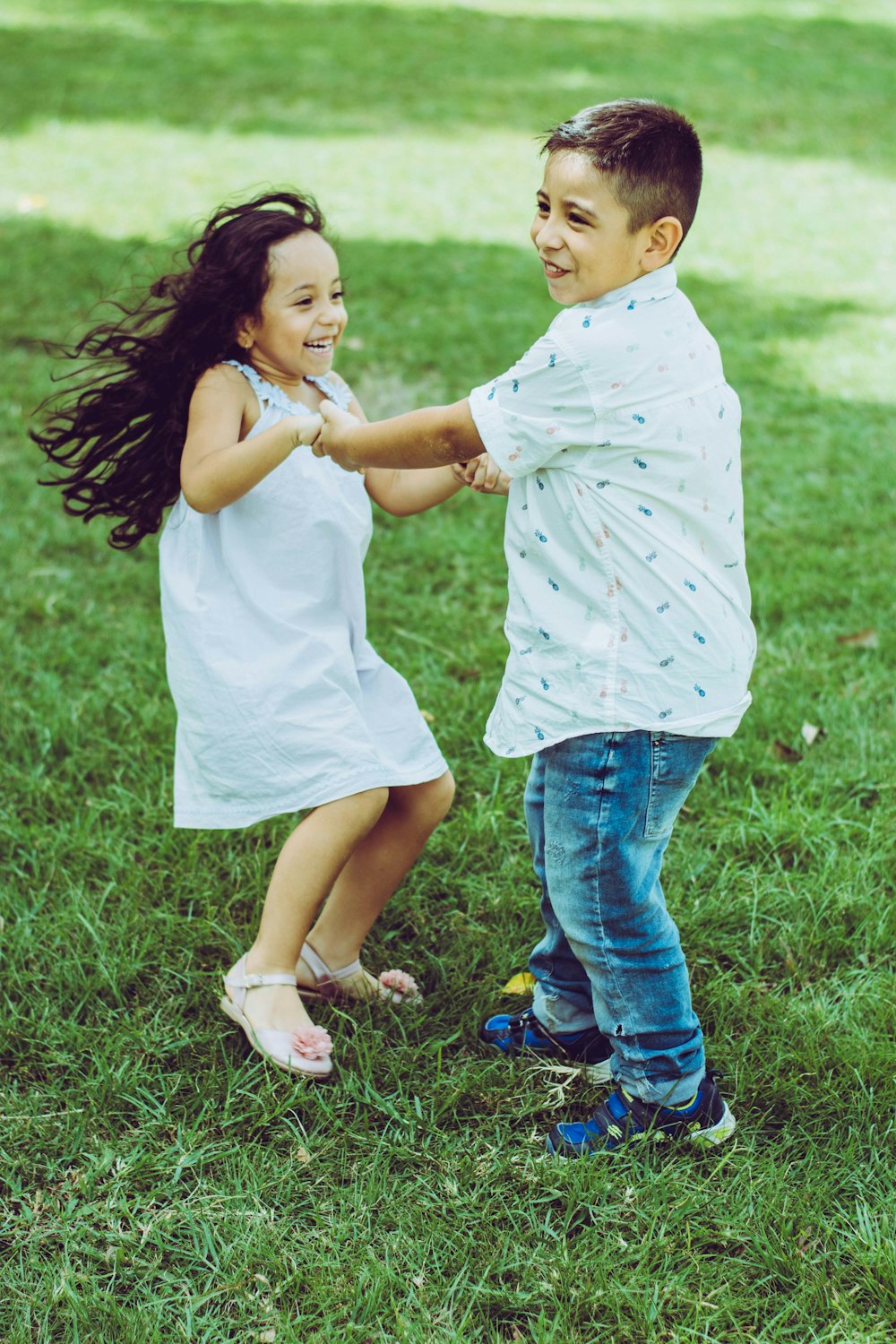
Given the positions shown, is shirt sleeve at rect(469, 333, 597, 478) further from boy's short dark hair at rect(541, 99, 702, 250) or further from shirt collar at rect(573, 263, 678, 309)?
boy's short dark hair at rect(541, 99, 702, 250)

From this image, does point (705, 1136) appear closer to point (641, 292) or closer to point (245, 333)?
point (641, 292)

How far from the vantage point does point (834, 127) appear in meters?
9.58

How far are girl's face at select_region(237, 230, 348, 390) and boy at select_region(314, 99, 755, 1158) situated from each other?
25cm

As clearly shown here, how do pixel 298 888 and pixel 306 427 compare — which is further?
pixel 298 888

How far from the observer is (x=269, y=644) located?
2.29 m

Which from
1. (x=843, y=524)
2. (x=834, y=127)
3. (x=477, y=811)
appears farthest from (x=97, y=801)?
(x=834, y=127)

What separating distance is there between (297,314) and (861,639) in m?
2.04

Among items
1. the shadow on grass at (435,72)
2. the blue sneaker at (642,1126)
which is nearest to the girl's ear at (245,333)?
the blue sneaker at (642,1126)

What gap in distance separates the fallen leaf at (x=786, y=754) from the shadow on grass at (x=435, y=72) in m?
7.01

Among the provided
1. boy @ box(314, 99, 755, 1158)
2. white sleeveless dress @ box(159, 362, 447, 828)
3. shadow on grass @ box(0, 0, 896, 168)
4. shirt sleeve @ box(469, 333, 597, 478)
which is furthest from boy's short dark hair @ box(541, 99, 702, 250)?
shadow on grass @ box(0, 0, 896, 168)

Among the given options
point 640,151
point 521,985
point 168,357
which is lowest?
point 521,985

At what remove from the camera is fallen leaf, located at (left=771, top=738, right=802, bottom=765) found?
3.19 m

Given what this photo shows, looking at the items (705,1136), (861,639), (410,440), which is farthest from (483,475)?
(861,639)

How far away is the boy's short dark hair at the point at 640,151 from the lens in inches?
69.9
